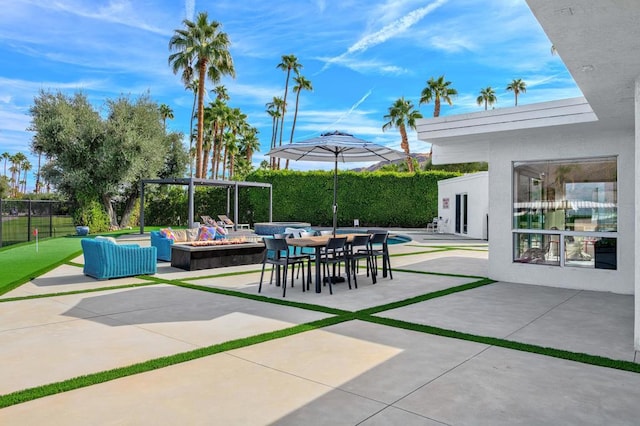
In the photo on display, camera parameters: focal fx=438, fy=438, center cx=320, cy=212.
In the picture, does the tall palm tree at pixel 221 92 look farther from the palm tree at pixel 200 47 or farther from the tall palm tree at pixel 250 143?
the palm tree at pixel 200 47

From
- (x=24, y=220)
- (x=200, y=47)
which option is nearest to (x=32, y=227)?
(x=24, y=220)

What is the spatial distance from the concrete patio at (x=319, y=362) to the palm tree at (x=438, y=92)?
101ft

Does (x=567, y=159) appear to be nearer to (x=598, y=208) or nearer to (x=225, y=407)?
(x=598, y=208)

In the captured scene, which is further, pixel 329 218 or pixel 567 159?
pixel 329 218

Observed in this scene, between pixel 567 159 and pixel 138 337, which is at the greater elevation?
pixel 567 159

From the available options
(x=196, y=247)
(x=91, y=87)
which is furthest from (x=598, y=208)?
(x=91, y=87)

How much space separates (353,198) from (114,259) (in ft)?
62.3

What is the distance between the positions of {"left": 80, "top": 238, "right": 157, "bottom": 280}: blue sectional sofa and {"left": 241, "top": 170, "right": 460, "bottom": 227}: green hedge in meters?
17.6

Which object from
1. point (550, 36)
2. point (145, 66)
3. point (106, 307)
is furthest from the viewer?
point (145, 66)

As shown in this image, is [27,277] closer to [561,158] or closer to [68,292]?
[68,292]

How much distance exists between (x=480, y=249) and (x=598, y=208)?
23.3 ft

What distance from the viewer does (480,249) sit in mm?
14727

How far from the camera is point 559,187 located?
811cm

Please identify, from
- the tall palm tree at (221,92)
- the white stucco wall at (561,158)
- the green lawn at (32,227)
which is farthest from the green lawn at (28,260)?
the tall palm tree at (221,92)
